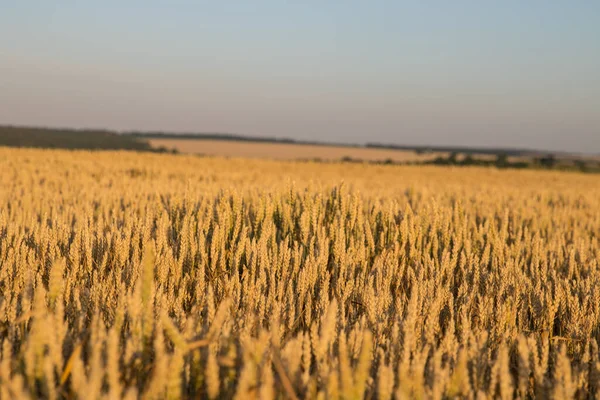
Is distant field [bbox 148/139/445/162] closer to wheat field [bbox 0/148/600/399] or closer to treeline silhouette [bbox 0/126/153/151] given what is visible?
treeline silhouette [bbox 0/126/153/151]

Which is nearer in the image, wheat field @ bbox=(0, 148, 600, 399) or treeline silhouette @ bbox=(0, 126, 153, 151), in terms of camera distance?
wheat field @ bbox=(0, 148, 600, 399)

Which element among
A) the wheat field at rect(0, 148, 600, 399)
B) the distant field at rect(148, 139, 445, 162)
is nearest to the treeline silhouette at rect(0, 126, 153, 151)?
the distant field at rect(148, 139, 445, 162)

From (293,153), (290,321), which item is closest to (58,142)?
(293,153)

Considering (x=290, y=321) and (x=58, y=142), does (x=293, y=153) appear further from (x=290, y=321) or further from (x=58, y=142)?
(x=290, y=321)

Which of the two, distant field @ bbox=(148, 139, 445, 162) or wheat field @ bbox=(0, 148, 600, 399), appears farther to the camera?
distant field @ bbox=(148, 139, 445, 162)

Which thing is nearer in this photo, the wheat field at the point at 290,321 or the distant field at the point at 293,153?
the wheat field at the point at 290,321

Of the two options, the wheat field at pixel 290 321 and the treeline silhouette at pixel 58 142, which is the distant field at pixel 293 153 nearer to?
the treeline silhouette at pixel 58 142

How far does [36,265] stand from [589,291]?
289 cm

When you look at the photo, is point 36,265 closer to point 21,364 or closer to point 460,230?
point 21,364

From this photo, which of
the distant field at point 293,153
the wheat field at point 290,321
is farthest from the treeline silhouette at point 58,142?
the wheat field at point 290,321

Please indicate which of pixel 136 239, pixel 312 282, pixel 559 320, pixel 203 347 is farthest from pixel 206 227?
pixel 559 320

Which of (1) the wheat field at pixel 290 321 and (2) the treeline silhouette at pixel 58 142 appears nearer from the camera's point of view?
(1) the wheat field at pixel 290 321

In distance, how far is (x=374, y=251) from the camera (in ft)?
11.0

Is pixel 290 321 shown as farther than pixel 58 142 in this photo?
No
